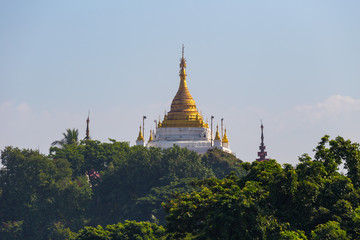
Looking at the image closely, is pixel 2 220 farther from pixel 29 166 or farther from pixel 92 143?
pixel 92 143

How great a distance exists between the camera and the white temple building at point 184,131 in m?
135

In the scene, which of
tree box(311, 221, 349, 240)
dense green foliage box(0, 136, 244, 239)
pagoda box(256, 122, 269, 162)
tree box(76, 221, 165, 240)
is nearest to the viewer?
tree box(311, 221, 349, 240)

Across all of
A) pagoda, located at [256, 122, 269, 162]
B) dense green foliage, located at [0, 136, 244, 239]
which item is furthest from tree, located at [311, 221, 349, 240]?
pagoda, located at [256, 122, 269, 162]

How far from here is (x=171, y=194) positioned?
245 ft

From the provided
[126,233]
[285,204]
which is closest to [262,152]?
[126,233]

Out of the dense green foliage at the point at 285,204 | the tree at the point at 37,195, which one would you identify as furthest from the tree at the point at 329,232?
Answer: the tree at the point at 37,195

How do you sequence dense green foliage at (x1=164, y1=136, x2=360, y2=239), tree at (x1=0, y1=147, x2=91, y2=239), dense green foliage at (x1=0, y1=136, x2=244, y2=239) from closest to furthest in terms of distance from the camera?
dense green foliage at (x1=164, y1=136, x2=360, y2=239)
dense green foliage at (x1=0, y1=136, x2=244, y2=239)
tree at (x1=0, y1=147, x2=91, y2=239)

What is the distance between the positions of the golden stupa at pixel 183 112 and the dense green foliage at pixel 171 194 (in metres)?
14.7

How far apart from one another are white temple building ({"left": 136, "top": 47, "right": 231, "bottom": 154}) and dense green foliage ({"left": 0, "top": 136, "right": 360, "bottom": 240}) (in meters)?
9.62

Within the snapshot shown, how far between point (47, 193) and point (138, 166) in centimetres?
950

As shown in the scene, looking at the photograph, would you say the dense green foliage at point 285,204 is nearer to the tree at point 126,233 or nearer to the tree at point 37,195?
the tree at point 126,233

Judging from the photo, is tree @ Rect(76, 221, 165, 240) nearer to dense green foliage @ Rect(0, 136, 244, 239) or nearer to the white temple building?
dense green foliage @ Rect(0, 136, 244, 239)

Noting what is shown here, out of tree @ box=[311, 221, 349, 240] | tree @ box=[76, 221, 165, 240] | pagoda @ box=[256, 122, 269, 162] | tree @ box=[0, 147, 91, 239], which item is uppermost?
pagoda @ box=[256, 122, 269, 162]

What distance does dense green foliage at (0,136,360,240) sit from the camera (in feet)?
179
